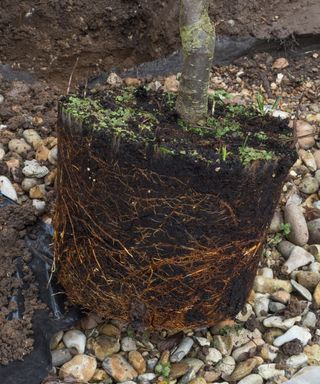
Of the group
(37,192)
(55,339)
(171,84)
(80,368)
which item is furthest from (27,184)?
(171,84)

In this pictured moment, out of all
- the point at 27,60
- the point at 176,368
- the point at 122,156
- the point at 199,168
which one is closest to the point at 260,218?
the point at 199,168

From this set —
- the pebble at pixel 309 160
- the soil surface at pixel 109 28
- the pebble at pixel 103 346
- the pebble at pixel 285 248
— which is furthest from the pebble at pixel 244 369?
the soil surface at pixel 109 28

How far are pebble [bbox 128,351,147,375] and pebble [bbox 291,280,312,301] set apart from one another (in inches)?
22.3

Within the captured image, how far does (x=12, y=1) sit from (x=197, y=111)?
1.71 metres

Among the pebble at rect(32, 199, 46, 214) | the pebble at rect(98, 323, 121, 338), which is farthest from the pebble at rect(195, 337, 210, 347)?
the pebble at rect(32, 199, 46, 214)

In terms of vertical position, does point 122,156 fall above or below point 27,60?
above

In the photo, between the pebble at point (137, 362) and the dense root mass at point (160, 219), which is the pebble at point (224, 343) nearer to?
the dense root mass at point (160, 219)

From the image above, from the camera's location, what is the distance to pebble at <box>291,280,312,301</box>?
83.5 inches

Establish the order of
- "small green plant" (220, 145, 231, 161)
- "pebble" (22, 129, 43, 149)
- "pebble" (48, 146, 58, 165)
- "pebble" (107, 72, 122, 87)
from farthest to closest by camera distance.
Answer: "pebble" (107, 72, 122, 87) < "pebble" (22, 129, 43, 149) < "pebble" (48, 146, 58, 165) < "small green plant" (220, 145, 231, 161)

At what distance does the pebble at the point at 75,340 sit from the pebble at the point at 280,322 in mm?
561

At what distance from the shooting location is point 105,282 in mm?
1799

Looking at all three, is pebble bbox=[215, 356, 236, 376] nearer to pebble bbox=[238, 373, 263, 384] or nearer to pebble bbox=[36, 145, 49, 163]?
pebble bbox=[238, 373, 263, 384]

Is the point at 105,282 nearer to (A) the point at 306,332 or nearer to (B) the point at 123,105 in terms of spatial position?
(B) the point at 123,105

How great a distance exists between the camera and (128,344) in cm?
196
